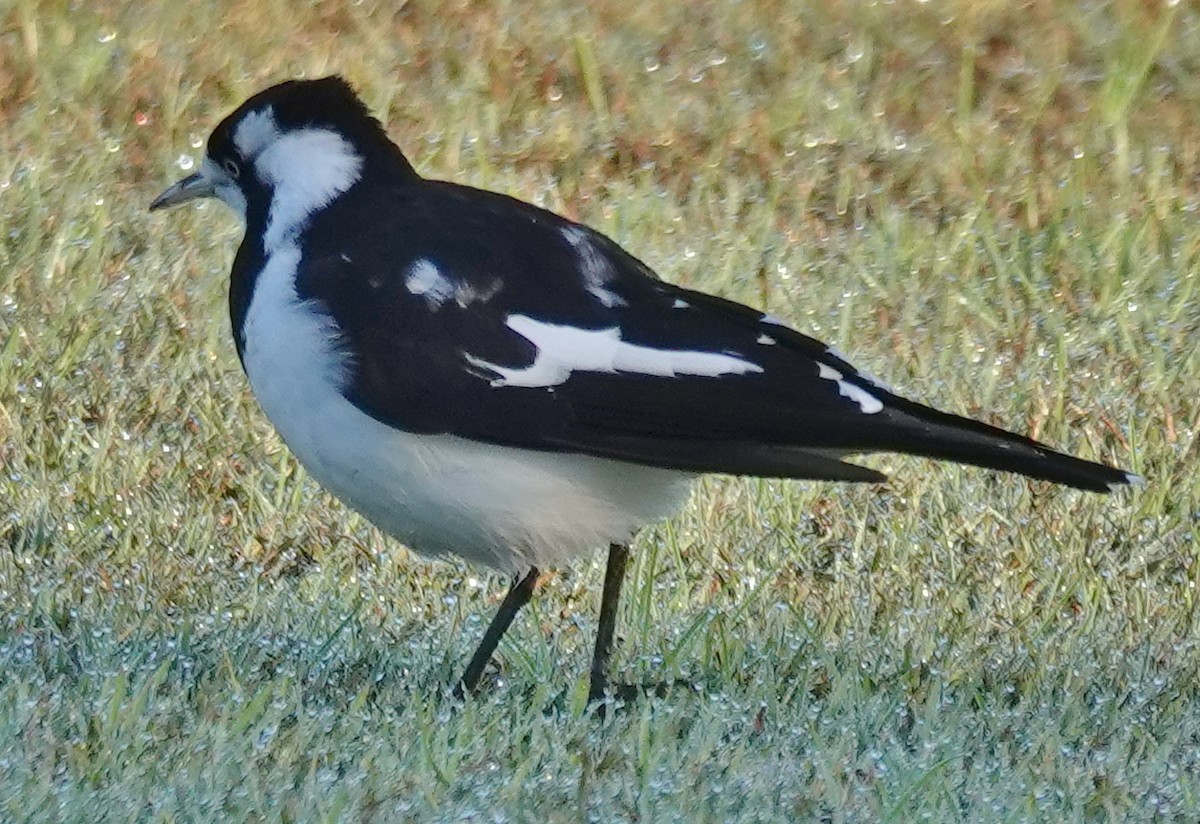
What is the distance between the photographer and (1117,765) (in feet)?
11.9

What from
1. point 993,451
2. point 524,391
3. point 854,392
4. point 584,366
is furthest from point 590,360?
point 993,451

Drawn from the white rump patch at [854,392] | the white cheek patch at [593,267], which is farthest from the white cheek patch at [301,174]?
the white rump patch at [854,392]

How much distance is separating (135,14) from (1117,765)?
4.37 meters

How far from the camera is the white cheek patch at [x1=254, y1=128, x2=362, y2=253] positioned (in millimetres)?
4066

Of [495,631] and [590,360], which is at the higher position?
[590,360]

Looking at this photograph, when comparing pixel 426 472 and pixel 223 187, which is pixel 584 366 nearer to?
pixel 426 472

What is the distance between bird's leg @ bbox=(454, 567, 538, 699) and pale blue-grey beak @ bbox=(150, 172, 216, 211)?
3.06 feet

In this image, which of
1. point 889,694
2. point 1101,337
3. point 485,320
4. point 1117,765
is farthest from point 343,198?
point 1101,337

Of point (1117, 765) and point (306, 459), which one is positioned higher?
point (306, 459)

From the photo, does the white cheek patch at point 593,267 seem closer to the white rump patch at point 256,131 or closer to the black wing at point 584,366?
the black wing at point 584,366

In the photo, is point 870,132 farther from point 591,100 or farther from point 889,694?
point 889,694

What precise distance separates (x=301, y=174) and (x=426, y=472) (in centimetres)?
65

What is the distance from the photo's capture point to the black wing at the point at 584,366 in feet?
12.0

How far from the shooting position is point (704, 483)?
199 inches
